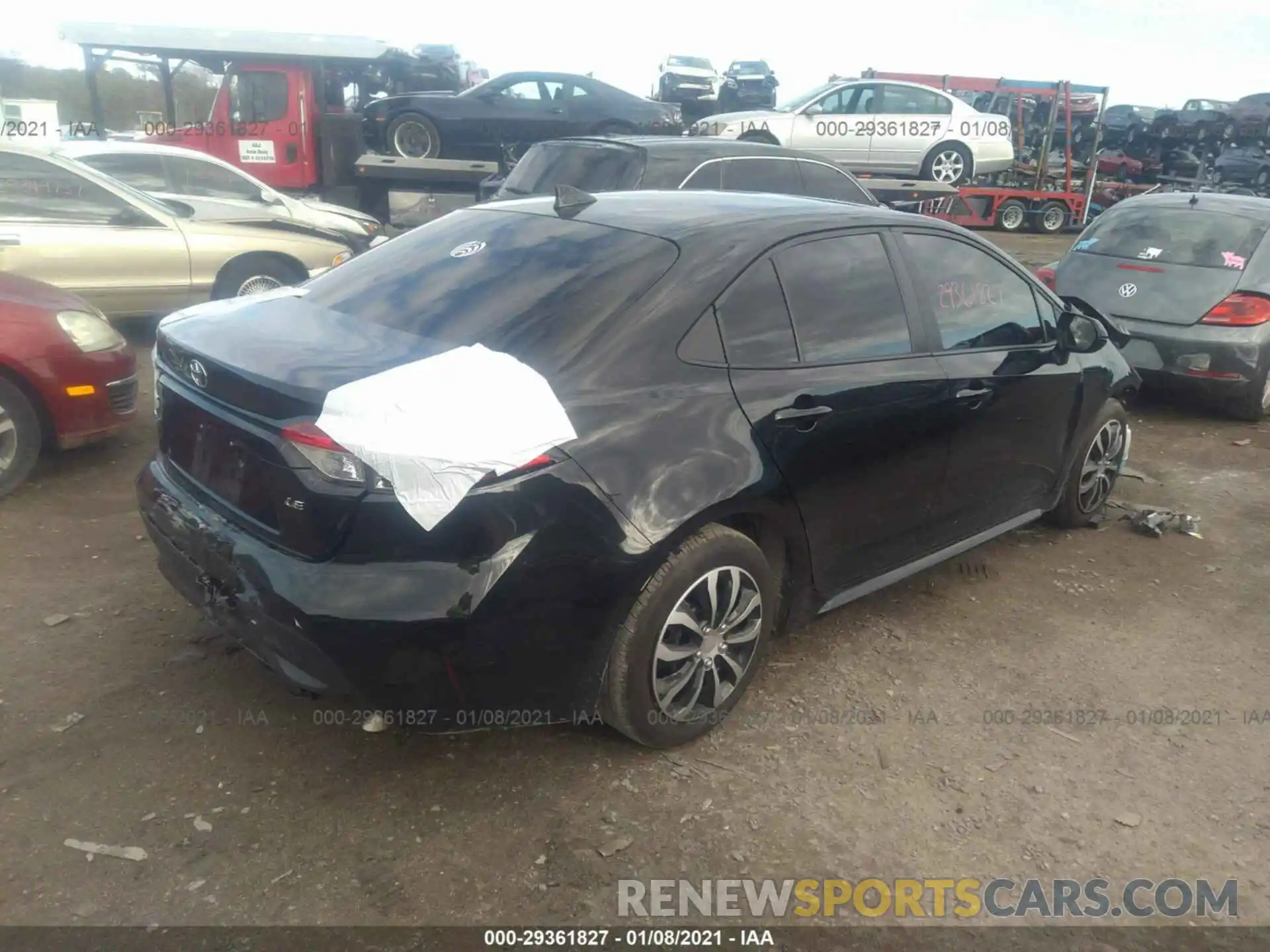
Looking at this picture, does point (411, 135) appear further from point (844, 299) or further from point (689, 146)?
point (844, 299)

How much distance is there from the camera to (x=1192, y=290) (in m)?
6.86

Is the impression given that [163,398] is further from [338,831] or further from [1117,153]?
[1117,153]

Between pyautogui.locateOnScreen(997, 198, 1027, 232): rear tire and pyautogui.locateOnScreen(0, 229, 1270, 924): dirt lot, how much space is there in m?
15.4

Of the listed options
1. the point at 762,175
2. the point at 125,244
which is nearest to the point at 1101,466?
the point at 762,175

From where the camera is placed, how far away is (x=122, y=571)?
4.09 metres

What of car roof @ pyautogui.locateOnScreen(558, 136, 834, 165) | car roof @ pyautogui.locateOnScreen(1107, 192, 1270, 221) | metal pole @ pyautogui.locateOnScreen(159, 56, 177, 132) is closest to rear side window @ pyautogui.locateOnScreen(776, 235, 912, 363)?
car roof @ pyautogui.locateOnScreen(558, 136, 834, 165)

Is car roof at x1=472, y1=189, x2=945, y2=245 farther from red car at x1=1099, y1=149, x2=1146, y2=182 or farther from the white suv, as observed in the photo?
red car at x1=1099, y1=149, x2=1146, y2=182

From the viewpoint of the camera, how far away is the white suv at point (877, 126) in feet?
47.5

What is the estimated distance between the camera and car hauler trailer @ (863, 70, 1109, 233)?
17453 millimetres

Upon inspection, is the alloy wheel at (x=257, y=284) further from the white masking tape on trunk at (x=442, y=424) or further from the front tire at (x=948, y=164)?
the front tire at (x=948, y=164)

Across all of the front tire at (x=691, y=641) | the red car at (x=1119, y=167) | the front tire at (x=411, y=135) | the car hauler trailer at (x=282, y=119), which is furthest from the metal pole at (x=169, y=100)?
the red car at (x=1119, y=167)

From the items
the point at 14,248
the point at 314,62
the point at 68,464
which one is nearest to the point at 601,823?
the point at 68,464

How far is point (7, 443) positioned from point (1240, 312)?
7.46 m

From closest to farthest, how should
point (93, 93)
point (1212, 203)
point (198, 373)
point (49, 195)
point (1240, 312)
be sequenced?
point (198, 373), point (1240, 312), point (49, 195), point (1212, 203), point (93, 93)
